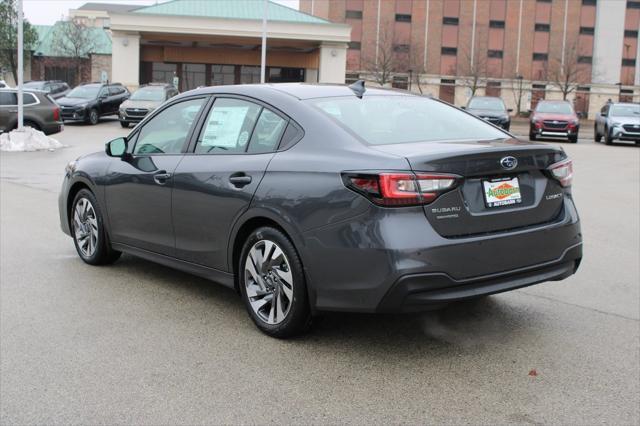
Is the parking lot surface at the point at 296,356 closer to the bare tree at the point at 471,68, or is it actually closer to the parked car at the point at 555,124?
the parked car at the point at 555,124

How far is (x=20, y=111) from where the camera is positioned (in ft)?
70.3

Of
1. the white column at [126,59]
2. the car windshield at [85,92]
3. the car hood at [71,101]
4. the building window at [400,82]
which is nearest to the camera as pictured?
the car hood at [71,101]

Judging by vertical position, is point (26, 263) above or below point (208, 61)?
below

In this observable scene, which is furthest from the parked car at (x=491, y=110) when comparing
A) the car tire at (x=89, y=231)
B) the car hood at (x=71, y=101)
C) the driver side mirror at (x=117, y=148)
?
the driver side mirror at (x=117, y=148)

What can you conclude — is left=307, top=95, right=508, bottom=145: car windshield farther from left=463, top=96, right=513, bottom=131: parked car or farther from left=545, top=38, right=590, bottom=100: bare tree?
left=545, top=38, right=590, bottom=100: bare tree

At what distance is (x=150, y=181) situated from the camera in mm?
5902

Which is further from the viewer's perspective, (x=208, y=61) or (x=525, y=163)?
(x=208, y=61)

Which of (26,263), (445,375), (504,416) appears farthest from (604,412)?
(26,263)

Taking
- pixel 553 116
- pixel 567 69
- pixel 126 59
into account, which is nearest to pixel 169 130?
pixel 553 116

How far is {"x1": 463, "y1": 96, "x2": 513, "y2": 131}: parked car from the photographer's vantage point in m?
30.0

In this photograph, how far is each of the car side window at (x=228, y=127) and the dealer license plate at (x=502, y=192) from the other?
168 centimetres

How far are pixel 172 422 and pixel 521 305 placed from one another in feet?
10.1

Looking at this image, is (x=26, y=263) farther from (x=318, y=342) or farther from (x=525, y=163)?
(x=525, y=163)

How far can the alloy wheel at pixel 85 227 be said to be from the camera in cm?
678
